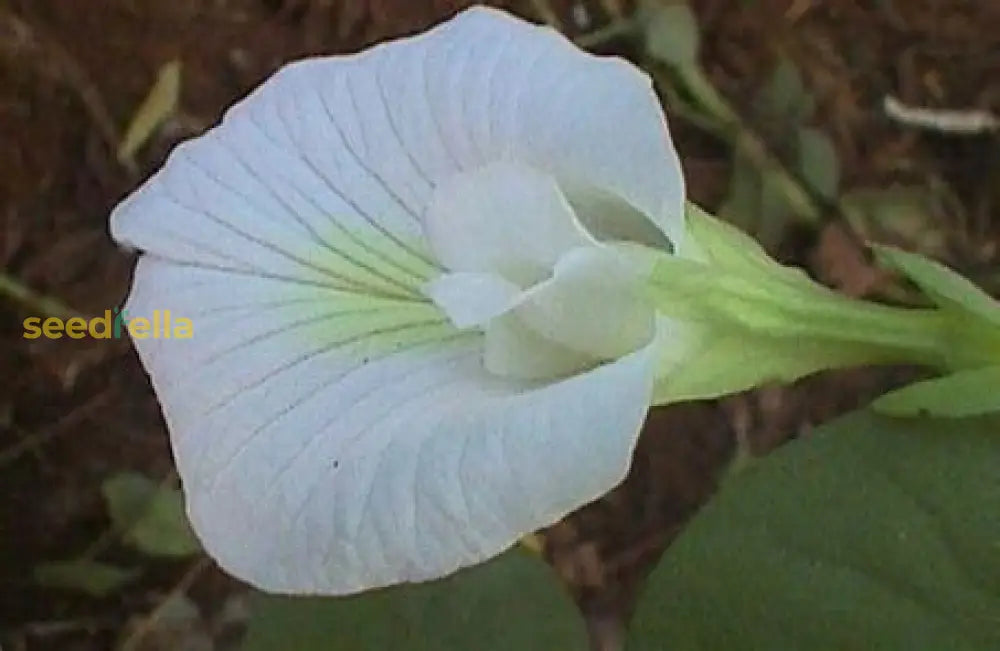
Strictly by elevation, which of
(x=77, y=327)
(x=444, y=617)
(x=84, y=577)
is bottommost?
(x=84, y=577)

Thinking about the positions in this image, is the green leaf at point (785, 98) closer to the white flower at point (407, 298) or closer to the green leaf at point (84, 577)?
the green leaf at point (84, 577)

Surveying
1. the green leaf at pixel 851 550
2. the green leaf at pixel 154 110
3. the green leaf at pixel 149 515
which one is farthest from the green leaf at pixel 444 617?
the green leaf at pixel 154 110

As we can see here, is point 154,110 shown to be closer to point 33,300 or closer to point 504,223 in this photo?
point 33,300

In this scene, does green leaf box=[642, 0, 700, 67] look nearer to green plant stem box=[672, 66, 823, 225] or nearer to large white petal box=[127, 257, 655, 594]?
green plant stem box=[672, 66, 823, 225]

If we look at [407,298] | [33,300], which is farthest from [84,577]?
[407,298]

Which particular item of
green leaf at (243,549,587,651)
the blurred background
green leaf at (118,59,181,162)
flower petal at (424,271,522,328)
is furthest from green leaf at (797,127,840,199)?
flower petal at (424,271,522,328)

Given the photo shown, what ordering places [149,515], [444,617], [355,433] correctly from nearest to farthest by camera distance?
[355,433] → [444,617] → [149,515]

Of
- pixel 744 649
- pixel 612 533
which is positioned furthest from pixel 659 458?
pixel 744 649

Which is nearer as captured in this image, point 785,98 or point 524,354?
point 524,354
